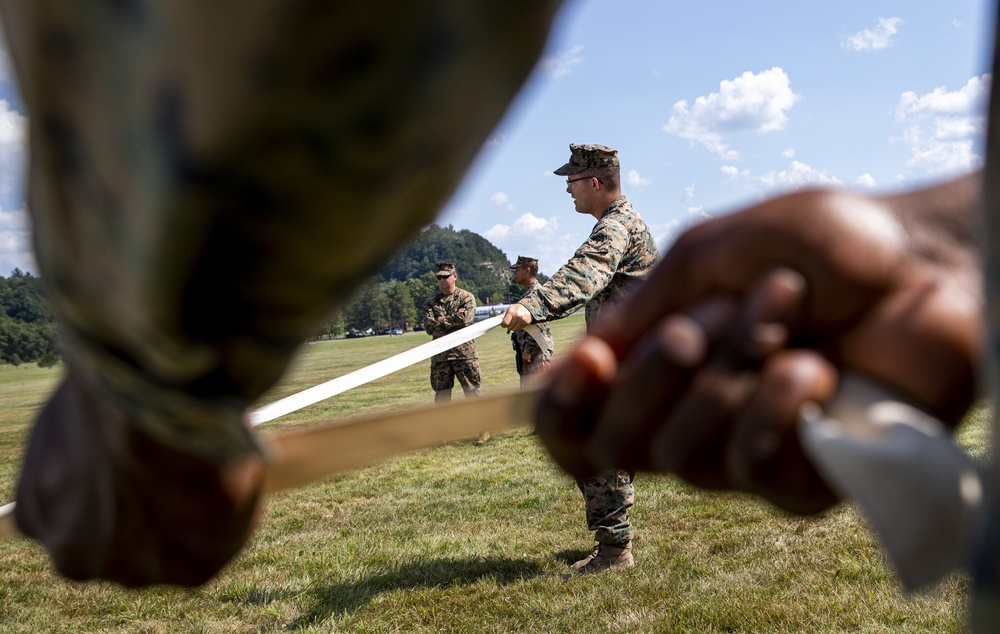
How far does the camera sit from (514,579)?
553 cm

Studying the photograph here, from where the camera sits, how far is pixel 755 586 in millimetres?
4902

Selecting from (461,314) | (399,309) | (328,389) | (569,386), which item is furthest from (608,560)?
(399,309)

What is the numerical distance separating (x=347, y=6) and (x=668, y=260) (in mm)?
510

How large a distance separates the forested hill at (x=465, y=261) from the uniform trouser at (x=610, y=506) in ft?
280

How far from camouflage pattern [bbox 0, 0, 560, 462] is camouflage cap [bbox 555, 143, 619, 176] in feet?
18.5

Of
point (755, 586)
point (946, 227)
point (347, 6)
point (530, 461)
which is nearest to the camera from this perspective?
point (347, 6)

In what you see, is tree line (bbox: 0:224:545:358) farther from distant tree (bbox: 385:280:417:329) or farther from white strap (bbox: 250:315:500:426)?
white strap (bbox: 250:315:500:426)

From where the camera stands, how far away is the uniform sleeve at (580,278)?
16.5 ft

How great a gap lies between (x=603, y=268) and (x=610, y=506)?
157 cm

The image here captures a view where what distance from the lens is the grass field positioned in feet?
15.1

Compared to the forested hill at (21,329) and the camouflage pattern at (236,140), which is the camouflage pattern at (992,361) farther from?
the forested hill at (21,329)

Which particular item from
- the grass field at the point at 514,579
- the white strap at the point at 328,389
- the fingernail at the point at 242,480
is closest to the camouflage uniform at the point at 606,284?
the grass field at the point at 514,579

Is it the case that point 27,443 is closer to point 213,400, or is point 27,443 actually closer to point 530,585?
point 213,400

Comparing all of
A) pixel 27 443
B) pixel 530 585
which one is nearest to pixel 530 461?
pixel 530 585
